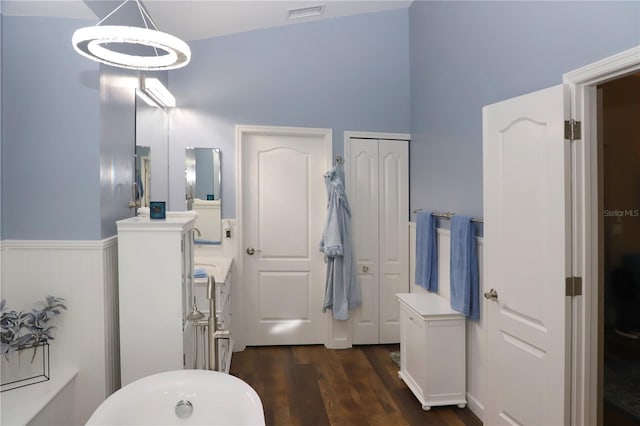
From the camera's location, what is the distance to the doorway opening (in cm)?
280

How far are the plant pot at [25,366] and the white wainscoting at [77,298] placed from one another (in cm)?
5

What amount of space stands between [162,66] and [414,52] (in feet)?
8.94

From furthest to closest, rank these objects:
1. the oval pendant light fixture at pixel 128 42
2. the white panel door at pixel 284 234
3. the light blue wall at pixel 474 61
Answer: the white panel door at pixel 284 234, the light blue wall at pixel 474 61, the oval pendant light fixture at pixel 128 42

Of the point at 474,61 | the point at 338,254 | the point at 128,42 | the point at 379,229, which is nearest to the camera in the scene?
the point at 128,42

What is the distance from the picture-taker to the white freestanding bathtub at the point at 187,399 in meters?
1.83

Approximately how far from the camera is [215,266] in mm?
3504

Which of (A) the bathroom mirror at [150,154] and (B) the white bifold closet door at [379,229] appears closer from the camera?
(A) the bathroom mirror at [150,154]

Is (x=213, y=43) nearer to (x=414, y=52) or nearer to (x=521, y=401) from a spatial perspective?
(x=414, y=52)

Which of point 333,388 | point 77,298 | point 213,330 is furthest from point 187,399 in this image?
point 333,388

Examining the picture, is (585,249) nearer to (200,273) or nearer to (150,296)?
(150,296)

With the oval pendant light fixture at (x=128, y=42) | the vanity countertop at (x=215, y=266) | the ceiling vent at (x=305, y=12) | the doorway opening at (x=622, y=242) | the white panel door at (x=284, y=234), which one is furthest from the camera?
the white panel door at (x=284, y=234)

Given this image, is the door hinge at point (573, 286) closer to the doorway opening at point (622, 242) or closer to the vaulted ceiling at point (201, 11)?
the doorway opening at point (622, 242)

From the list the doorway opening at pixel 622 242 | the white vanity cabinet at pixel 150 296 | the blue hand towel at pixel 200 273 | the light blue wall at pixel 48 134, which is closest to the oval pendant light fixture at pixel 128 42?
the light blue wall at pixel 48 134

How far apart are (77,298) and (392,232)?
110 inches
